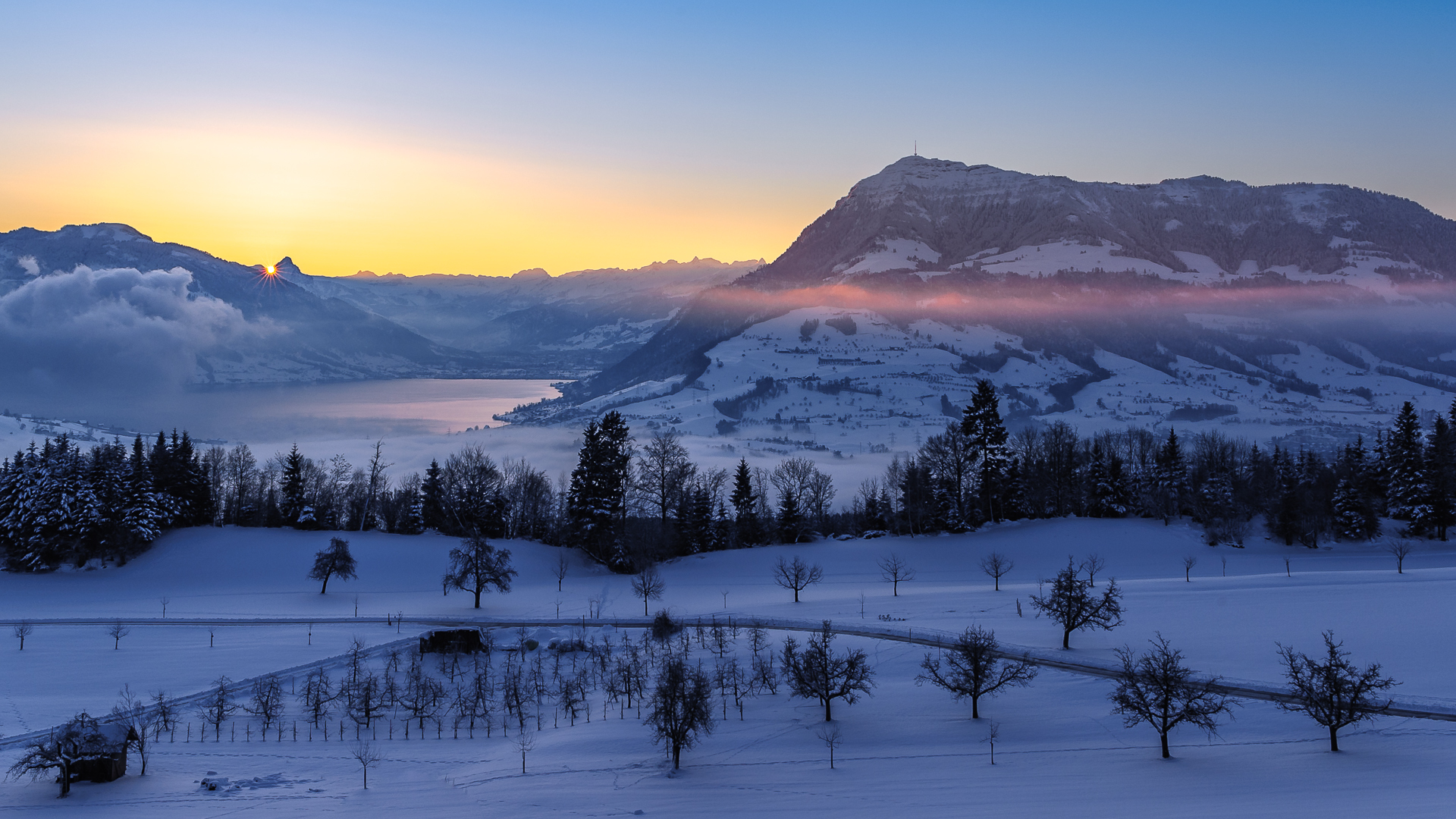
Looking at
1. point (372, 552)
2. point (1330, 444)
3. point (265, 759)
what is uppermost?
point (1330, 444)

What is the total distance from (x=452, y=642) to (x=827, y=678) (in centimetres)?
2254

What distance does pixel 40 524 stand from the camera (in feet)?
233

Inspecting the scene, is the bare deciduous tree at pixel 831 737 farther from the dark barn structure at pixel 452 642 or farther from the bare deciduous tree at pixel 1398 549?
the bare deciduous tree at pixel 1398 549

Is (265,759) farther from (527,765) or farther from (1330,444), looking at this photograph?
(1330,444)

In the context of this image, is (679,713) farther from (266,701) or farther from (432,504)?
(432,504)

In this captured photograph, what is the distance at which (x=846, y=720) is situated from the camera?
4003 centimetres

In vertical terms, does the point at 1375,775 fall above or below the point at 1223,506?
below

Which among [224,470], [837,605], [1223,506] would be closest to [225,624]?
[837,605]

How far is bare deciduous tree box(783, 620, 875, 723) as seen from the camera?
133 ft

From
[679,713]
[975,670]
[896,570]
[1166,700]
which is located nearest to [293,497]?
[896,570]

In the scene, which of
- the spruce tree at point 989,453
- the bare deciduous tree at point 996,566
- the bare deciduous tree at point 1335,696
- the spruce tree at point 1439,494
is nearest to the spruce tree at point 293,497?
the bare deciduous tree at point 996,566

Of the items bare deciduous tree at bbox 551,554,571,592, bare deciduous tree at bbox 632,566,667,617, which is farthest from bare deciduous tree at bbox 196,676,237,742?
bare deciduous tree at bbox 551,554,571,592

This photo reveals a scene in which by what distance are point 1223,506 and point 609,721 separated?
6142cm

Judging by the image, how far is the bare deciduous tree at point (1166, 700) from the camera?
34.5 meters
